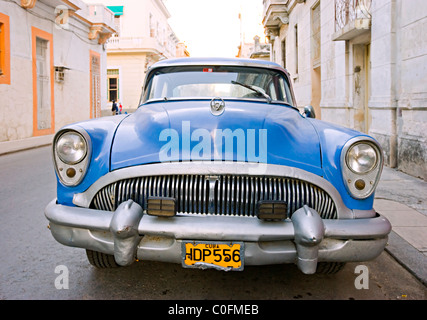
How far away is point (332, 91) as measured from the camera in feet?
36.8

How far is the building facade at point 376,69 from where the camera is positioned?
634 cm

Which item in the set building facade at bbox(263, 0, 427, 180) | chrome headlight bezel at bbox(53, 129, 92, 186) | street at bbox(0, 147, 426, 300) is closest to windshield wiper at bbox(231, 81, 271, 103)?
street at bbox(0, 147, 426, 300)

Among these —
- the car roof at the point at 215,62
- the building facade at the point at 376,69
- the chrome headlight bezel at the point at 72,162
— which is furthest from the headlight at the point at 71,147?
the building facade at the point at 376,69

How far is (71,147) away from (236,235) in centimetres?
117

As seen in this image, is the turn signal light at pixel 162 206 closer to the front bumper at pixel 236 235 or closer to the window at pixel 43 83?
the front bumper at pixel 236 235

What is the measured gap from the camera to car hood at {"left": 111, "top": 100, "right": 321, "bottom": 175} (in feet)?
7.61

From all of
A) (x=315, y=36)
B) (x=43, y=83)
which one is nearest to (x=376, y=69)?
(x=315, y=36)

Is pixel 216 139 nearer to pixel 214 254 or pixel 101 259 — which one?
pixel 214 254

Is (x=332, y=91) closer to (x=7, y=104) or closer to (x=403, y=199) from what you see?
(x=403, y=199)

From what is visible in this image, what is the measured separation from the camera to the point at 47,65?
15.6 metres

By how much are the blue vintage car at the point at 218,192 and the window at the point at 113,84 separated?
2817 cm

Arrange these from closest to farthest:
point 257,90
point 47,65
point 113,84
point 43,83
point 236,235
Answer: point 236,235
point 257,90
point 43,83
point 47,65
point 113,84

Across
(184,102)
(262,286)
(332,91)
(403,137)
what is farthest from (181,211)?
(332,91)
